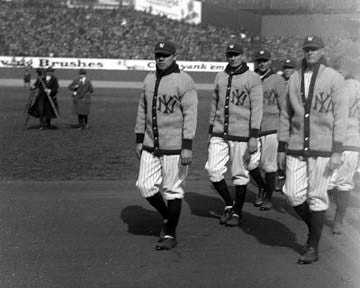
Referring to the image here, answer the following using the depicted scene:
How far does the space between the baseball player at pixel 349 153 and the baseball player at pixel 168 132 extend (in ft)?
5.56

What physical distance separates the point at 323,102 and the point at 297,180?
74 cm

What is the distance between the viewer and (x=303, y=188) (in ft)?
20.8

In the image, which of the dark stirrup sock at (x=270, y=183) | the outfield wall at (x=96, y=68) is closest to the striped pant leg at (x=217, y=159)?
the dark stirrup sock at (x=270, y=183)

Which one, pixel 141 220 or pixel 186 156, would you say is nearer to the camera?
pixel 186 156

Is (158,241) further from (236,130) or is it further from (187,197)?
(187,197)

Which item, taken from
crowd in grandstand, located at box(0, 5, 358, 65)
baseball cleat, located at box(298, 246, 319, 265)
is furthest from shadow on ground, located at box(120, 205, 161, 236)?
crowd in grandstand, located at box(0, 5, 358, 65)

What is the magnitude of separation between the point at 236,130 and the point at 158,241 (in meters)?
1.65

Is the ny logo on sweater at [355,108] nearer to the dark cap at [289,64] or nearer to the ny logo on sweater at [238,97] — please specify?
the ny logo on sweater at [238,97]

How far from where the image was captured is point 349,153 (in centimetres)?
746

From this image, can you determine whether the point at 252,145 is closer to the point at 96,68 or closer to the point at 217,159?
the point at 217,159

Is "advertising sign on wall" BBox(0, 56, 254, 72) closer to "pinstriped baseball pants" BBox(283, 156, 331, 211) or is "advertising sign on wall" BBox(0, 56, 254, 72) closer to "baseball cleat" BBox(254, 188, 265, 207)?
"baseball cleat" BBox(254, 188, 265, 207)

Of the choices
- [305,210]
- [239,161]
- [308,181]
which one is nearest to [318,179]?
[308,181]

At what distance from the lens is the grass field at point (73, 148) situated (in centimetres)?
1165

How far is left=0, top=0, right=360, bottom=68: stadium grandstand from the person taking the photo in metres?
48.6
